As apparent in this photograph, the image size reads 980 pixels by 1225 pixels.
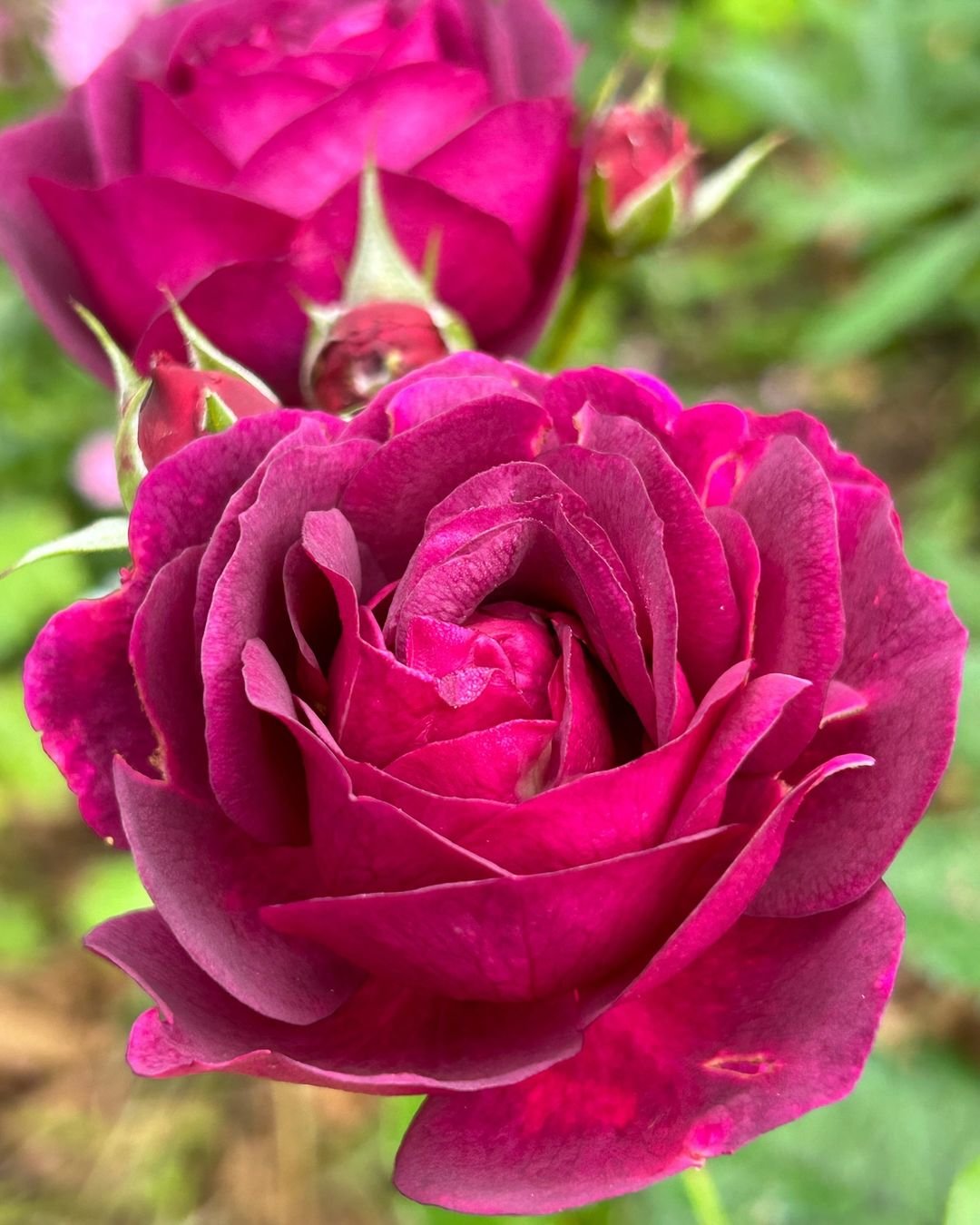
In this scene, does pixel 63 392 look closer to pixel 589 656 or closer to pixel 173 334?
pixel 173 334

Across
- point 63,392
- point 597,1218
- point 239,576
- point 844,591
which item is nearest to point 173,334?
point 239,576

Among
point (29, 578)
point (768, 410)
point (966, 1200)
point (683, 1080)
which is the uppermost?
point (683, 1080)

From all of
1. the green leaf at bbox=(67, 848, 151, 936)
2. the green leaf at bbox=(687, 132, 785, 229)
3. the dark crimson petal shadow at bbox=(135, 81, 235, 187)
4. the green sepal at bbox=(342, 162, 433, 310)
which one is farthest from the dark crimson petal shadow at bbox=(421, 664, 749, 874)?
the green leaf at bbox=(67, 848, 151, 936)

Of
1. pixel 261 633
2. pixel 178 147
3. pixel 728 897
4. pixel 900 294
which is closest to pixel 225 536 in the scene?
pixel 261 633

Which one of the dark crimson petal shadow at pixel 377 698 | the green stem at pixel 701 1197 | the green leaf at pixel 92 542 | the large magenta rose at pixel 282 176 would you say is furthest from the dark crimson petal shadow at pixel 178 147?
the green stem at pixel 701 1197

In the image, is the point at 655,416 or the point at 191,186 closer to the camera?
the point at 655,416

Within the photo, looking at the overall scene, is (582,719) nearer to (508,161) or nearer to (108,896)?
(508,161)

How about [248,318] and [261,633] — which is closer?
[261,633]
